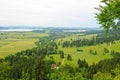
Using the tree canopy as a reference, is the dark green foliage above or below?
below

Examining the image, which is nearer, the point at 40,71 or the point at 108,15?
the point at 108,15

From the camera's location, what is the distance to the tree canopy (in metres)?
20.7

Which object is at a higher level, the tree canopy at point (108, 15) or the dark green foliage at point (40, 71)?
the tree canopy at point (108, 15)

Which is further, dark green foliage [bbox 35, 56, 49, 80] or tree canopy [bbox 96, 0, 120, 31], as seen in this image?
dark green foliage [bbox 35, 56, 49, 80]

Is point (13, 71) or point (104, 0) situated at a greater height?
point (104, 0)

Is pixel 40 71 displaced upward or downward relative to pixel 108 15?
downward

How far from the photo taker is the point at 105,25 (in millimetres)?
22250

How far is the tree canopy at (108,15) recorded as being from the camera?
67.8 feet

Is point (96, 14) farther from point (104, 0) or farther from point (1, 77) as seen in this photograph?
point (1, 77)

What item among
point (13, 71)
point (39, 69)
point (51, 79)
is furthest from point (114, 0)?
point (13, 71)

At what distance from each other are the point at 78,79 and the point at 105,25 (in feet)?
263


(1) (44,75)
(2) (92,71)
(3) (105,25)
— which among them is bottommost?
(2) (92,71)

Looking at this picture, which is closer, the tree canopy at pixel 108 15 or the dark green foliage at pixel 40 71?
the tree canopy at pixel 108 15

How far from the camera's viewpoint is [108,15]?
848 inches
